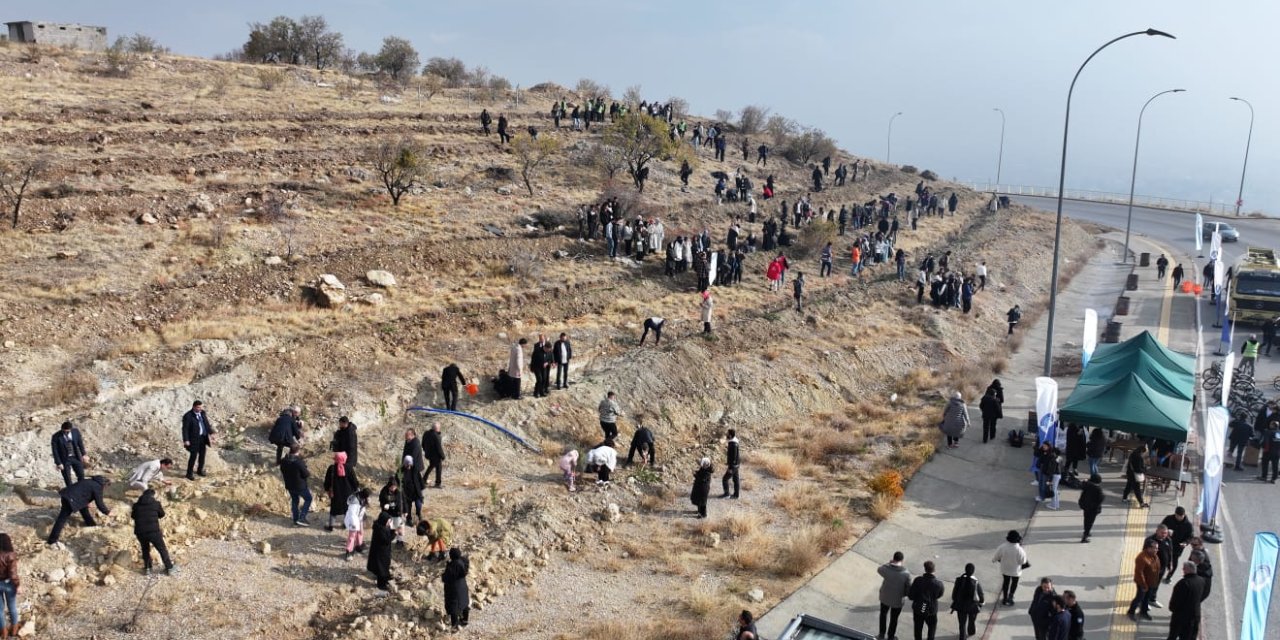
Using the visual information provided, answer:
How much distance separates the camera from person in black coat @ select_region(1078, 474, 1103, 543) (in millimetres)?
13844

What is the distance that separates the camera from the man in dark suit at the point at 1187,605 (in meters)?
10.7

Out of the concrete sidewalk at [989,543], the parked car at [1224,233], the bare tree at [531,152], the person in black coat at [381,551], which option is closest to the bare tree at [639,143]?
the bare tree at [531,152]

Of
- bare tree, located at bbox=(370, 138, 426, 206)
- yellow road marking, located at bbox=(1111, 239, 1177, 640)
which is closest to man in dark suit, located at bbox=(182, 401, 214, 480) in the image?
yellow road marking, located at bbox=(1111, 239, 1177, 640)

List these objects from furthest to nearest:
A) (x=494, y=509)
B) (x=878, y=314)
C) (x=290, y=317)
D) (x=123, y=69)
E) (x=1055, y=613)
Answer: (x=123, y=69)
(x=878, y=314)
(x=290, y=317)
(x=494, y=509)
(x=1055, y=613)

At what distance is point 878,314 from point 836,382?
20.2ft

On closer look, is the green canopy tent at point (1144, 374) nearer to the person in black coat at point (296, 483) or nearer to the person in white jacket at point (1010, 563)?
the person in white jacket at point (1010, 563)

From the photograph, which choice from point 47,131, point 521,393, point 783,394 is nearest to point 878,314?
point 783,394

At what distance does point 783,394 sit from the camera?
20688mm

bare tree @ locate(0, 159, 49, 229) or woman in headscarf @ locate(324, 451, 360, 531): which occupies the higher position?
bare tree @ locate(0, 159, 49, 229)

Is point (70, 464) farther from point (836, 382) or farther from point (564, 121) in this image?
point (564, 121)

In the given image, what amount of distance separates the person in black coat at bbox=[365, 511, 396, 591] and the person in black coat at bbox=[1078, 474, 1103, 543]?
10780 millimetres

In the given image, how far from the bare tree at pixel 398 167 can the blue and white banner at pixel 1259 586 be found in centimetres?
2594

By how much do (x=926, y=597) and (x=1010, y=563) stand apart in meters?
1.86

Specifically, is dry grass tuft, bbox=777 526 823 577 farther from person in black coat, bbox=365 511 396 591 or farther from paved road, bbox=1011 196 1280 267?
paved road, bbox=1011 196 1280 267
